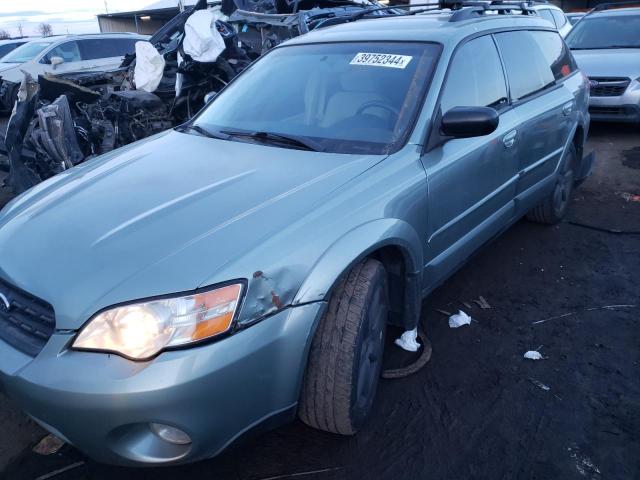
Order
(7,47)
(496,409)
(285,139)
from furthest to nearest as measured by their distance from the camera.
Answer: (7,47)
(285,139)
(496,409)

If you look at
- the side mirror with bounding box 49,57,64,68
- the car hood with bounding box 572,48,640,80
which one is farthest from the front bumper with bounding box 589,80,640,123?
the side mirror with bounding box 49,57,64,68

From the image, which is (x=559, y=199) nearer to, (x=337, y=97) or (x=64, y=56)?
(x=337, y=97)

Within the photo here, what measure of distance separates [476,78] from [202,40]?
197 inches

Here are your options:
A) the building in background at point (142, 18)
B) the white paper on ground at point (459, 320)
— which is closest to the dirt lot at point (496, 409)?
the white paper on ground at point (459, 320)

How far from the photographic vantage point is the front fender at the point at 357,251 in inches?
73.9

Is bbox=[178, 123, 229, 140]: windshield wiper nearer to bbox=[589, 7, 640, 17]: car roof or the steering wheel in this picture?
the steering wheel

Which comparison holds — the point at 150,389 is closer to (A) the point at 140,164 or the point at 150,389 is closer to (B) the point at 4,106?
(A) the point at 140,164

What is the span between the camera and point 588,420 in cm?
236

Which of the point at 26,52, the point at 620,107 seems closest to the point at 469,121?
the point at 620,107

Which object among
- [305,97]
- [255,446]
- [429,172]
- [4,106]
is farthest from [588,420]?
[4,106]

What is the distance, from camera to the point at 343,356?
80.5 inches

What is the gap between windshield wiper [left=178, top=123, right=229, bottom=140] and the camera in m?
2.92

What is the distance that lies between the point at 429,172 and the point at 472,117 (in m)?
0.32

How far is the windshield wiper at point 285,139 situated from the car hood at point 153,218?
0.25 feet
